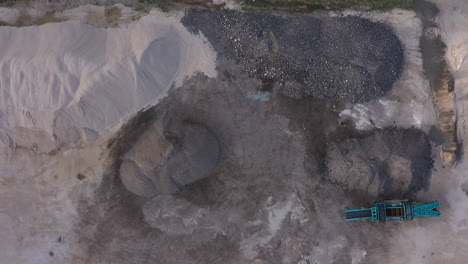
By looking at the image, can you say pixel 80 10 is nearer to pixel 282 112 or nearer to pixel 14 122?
pixel 14 122

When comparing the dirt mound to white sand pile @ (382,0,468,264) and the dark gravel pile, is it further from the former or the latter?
white sand pile @ (382,0,468,264)

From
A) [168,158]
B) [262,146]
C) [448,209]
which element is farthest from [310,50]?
[448,209]

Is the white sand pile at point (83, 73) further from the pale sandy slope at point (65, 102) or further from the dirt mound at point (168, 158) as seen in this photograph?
the dirt mound at point (168, 158)

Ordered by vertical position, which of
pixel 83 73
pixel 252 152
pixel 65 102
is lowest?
pixel 252 152

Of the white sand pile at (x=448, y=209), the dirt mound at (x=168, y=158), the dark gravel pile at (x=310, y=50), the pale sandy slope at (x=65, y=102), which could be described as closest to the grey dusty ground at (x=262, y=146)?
the dark gravel pile at (x=310, y=50)

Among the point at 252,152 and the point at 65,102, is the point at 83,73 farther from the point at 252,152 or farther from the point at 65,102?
the point at 252,152

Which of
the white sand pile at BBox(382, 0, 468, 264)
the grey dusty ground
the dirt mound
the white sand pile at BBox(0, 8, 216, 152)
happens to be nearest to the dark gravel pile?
the grey dusty ground
